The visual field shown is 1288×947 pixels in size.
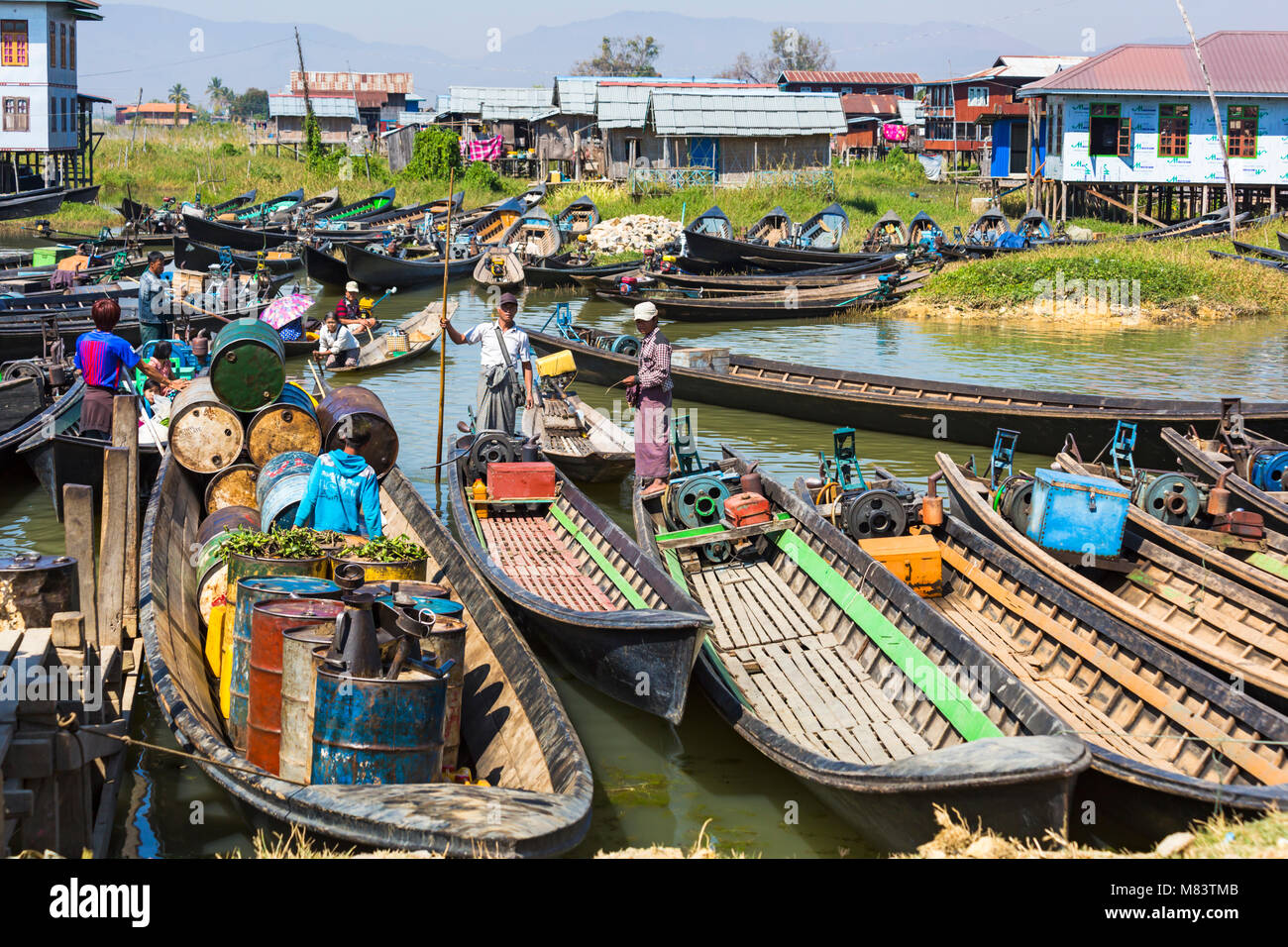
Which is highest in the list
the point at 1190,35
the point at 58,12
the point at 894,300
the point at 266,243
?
the point at 58,12

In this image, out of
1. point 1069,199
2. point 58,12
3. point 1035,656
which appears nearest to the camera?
point 1035,656

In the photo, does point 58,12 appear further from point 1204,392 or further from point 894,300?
point 1204,392

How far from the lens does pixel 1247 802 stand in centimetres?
542

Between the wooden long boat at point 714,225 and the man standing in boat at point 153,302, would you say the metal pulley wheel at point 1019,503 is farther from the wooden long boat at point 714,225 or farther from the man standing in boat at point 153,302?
the wooden long boat at point 714,225

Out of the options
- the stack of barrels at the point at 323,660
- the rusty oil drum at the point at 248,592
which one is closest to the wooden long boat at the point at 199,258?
the stack of barrels at the point at 323,660

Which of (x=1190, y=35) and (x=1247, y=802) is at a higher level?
(x=1190, y=35)

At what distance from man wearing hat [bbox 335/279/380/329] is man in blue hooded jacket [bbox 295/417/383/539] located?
14442 millimetres

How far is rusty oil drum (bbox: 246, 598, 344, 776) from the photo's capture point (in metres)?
6.21

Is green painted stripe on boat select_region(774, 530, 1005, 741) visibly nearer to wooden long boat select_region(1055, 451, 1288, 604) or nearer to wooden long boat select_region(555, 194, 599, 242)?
wooden long boat select_region(1055, 451, 1288, 604)

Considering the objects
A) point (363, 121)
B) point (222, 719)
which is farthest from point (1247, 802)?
point (363, 121)

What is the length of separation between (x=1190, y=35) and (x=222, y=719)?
96.7 feet

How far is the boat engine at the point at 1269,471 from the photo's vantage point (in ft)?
37.9

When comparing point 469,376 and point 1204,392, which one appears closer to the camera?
point 1204,392

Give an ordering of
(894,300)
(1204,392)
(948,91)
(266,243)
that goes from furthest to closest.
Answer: (948,91), (266,243), (894,300), (1204,392)
